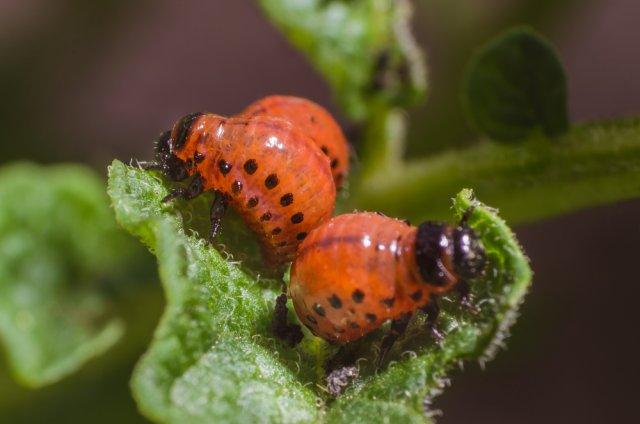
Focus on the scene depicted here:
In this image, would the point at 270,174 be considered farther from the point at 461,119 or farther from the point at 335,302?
the point at 461,119

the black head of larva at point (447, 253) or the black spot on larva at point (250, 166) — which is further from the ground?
the black spot on larva at point (250, 166)

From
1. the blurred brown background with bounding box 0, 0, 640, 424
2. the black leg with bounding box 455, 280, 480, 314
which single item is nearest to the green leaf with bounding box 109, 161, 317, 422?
the black leg with bounding box 455, 280, 480, 314

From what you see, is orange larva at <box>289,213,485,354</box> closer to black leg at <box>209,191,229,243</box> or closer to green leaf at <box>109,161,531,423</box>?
green leaf at <box>109,161,531,423</box>

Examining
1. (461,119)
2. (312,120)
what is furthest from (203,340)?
(461,119)

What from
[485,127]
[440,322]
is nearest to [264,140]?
[440,322]

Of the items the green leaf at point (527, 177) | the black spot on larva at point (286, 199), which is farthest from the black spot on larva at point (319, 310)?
the green leaf at point (527, 177)

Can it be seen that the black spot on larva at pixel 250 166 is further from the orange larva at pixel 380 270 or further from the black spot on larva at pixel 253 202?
the orange larva at pixel 380 270
